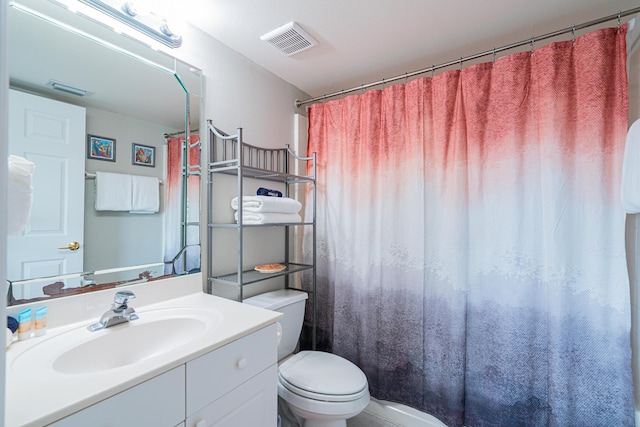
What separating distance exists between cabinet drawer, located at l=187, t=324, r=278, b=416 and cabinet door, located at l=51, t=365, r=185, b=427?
4cm

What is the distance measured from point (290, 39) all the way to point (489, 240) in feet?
4.88

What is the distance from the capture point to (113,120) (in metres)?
1.13

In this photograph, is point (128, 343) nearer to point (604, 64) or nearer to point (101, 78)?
point (101, 78)

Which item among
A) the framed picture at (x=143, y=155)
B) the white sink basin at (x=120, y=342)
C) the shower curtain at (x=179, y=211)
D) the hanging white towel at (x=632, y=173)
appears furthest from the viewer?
the shower curtain at (x=179, y=211)

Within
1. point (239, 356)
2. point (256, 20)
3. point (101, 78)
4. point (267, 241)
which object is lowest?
point (239, 356)

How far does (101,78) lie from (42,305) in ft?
2.81

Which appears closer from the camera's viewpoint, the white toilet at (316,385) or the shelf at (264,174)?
the white toilet at (316,385)

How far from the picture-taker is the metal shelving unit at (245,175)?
4.68 ft

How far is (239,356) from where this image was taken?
95 centimetres

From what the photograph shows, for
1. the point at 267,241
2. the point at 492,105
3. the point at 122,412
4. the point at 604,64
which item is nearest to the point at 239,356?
the point at 122,412

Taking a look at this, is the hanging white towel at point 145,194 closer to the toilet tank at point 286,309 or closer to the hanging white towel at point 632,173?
the toilet tank at point 286,309

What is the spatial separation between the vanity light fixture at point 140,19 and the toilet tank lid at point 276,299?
4.40 feet

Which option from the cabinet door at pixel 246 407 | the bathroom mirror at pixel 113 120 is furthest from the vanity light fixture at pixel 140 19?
the cabinet door at pixel 246 407

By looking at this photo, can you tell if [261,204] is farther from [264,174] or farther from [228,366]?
[228,366]
